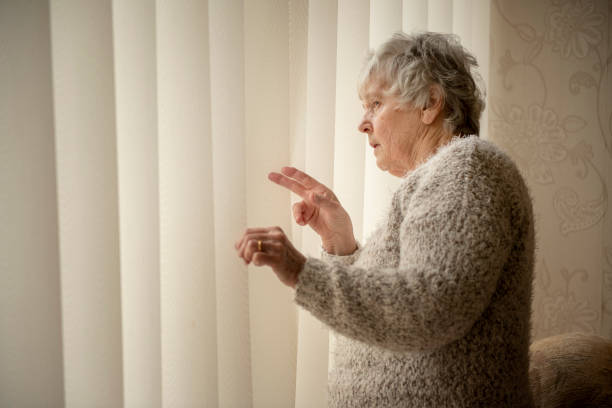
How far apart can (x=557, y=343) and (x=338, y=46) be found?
3.02 feet

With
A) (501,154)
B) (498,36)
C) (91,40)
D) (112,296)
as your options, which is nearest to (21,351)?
(112,296)

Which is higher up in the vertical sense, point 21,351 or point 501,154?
point 501,154

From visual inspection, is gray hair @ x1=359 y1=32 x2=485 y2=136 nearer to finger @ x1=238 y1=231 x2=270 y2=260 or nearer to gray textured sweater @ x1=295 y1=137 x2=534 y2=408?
gray textured sweater @ x1=295 y1=137 x2=534 y2=408

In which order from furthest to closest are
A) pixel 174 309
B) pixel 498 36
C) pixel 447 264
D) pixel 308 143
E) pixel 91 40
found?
pixel 498 36, pixel 308 143, pixel 174 309, pixel 91 40, pixel 447 264

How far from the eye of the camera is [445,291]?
653 mm

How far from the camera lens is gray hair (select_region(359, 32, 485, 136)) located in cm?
93

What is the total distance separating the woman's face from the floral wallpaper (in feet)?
3.20

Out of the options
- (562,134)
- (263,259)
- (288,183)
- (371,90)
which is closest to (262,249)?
(263,259)

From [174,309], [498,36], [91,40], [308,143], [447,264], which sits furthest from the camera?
[498,36]

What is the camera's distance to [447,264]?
0.66 metres

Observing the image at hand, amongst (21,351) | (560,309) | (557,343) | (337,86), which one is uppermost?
(337,86)

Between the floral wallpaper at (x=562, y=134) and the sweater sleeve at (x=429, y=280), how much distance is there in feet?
4.10

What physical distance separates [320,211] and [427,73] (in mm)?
379

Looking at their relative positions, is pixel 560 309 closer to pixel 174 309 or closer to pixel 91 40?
pixel 174 309
